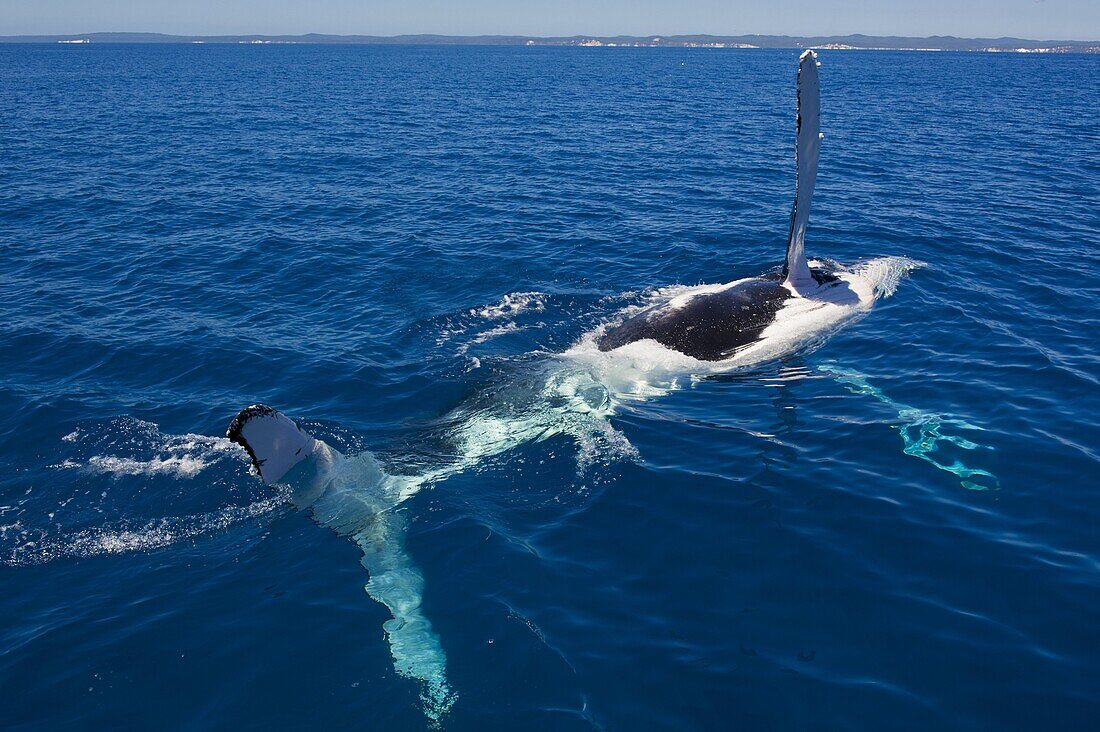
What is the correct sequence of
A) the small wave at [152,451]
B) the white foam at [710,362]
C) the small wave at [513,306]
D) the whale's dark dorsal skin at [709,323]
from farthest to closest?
the small wave at [513,306], the whale's dark dorsal skin at [709,323], the white foam at [710,362], the small wave at [152,451]

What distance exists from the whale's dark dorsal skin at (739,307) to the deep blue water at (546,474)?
1.11m

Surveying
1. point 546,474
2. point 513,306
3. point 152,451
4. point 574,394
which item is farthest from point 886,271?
point 152,451

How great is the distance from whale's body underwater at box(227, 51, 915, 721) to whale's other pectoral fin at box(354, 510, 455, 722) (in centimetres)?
2

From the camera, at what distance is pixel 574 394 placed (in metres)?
17.5

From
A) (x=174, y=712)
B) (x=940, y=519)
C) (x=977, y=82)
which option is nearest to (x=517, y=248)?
(x=940, y=519)

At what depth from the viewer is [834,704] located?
9.63m

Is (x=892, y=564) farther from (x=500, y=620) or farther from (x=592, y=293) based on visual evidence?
(x=592, y=293)

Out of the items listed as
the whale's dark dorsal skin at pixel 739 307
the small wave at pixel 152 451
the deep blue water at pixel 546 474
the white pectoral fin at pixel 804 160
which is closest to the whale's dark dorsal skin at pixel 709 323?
the whale's dark dorsal skin at pixel 739 307

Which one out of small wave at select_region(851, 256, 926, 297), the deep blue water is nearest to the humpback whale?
the deep blue water

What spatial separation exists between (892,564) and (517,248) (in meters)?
19.9

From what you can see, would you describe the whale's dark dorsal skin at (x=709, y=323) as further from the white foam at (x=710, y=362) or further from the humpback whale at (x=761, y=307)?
the white foam at (x=710, y=362)

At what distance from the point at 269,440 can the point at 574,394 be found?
7.08m

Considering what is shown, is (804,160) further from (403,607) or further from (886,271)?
(403,607)

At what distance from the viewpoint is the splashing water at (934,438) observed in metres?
14.4
